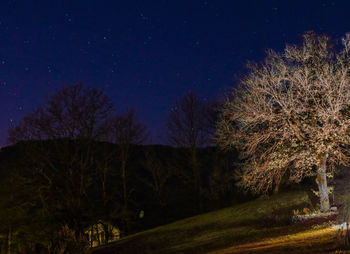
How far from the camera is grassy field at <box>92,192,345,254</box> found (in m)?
14.0

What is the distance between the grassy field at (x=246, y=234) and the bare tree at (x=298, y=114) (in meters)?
2.90

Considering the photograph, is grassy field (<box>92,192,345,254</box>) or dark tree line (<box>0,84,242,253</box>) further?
dark tree line (<box>0,84,242,253</box>)

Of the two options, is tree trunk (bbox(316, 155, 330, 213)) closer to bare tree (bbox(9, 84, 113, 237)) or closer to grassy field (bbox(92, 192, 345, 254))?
grassy field (bbox(92, 192, 345, 254))

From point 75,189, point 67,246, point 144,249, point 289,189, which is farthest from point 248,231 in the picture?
point 75,189

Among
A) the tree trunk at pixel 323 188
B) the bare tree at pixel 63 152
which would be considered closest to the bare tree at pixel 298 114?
the tree trunk at pixel 323 188

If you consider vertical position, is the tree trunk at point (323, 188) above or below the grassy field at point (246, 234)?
above

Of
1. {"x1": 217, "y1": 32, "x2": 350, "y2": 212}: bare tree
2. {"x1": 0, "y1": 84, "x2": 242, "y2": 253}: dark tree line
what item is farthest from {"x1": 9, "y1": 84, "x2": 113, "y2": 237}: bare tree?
{"x1": 217, "y1": 32, "x2": 350, "y2": 212}: bare tree

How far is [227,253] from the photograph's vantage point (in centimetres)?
1416

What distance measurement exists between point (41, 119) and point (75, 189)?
23.1ft

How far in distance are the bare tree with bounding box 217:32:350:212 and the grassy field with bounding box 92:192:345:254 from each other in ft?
9.51

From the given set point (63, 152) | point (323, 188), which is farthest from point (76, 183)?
point (323, 188)

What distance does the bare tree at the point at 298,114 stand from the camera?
1859 centimetres

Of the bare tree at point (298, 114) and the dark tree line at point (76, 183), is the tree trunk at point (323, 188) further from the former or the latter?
the dark tree line at point (76, 183)

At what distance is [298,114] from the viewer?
19.5 m
